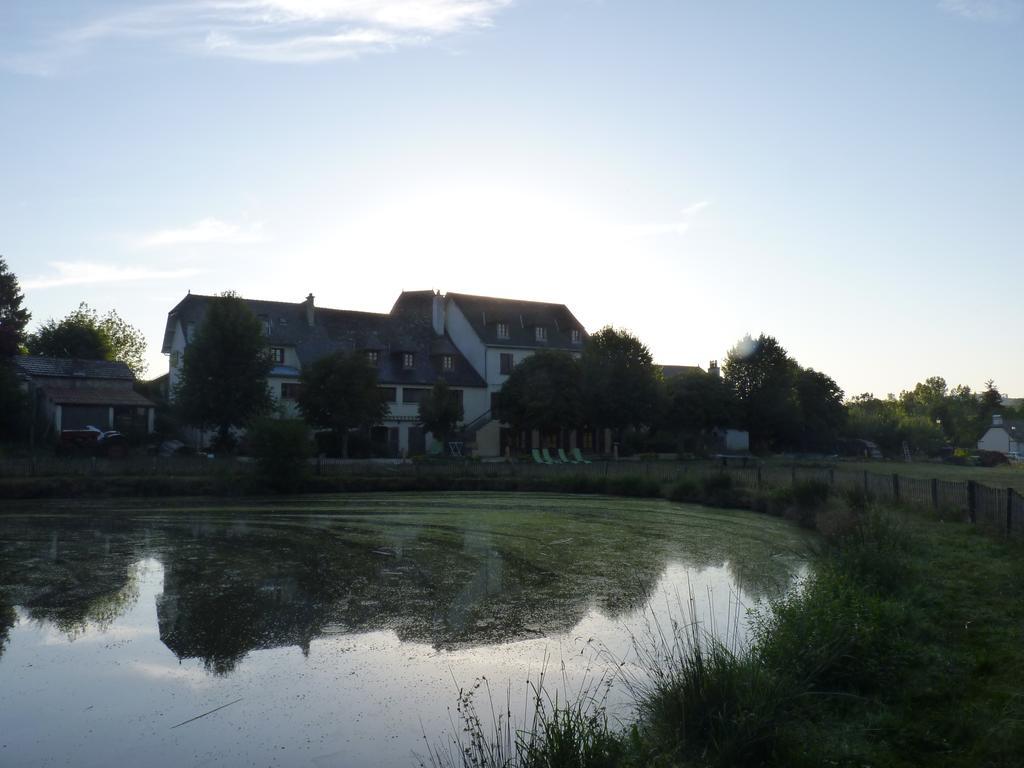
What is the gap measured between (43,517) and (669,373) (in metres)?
64.3

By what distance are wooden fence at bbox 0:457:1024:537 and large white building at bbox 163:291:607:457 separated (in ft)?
34.5

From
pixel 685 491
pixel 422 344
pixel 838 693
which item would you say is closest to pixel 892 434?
pixel 422 344

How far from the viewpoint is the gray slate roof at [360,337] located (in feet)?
172

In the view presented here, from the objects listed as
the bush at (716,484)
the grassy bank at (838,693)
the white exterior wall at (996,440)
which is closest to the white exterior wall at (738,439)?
the bush at (716,484)

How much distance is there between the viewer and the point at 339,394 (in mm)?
43656

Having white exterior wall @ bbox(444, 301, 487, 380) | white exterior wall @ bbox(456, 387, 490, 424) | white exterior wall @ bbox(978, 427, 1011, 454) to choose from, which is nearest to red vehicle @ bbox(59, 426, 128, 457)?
white exterior wall @ bbox(456, 387, 490, 424)

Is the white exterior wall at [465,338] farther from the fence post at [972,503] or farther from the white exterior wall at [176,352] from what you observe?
the fence post at [972,503]

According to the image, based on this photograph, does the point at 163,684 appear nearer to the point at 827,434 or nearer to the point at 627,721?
the point at 627,721

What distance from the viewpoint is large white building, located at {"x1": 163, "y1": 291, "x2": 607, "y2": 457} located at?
171 ft

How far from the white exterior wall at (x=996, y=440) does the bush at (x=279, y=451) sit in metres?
82.4

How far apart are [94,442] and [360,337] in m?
19.1

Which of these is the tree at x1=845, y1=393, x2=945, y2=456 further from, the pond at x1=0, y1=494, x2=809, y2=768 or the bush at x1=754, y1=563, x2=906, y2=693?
the bush at x1=754, y1=563, x2=906, y2=693

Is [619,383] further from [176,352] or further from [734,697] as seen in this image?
[734,697]

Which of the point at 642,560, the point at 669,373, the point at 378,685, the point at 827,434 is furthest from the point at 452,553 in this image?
the point at 669,373
